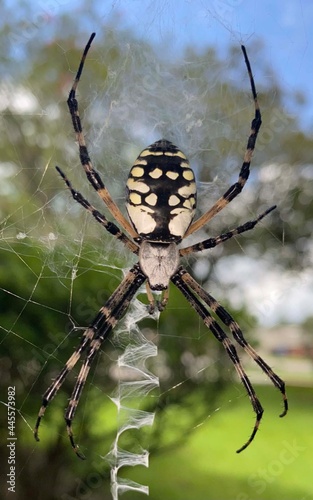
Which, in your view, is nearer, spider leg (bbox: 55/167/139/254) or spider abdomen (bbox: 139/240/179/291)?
spider leg (bbox: 55/167/139/254)

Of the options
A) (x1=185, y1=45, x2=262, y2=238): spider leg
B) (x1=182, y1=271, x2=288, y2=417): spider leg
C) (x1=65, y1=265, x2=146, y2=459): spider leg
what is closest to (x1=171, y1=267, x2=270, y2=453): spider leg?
(x1=182, y1=271, x2=288, y2=417): spider leg

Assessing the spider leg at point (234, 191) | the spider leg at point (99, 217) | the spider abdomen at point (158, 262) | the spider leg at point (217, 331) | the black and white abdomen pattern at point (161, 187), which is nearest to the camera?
the black and white abdomen pattern at point (161, 187)

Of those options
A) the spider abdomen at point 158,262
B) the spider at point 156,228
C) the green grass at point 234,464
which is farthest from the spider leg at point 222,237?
the green grass at point 234,464

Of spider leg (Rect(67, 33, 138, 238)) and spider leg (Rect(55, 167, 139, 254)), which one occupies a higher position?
spider leg (Rect(67, 33, 138, 238))

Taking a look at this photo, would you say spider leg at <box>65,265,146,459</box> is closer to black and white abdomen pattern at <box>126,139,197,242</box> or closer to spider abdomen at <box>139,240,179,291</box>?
spider abdomen at <box>139,240,179,291</box>

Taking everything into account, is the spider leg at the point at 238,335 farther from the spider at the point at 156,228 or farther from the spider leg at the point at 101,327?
the spider leg at the point at 101,327

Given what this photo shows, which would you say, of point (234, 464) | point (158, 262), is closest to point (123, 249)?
point (158, 262)

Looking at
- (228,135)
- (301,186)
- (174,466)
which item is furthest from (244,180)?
(174,466)

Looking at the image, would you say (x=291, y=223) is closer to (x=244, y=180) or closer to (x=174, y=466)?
(x=174, y=466)
